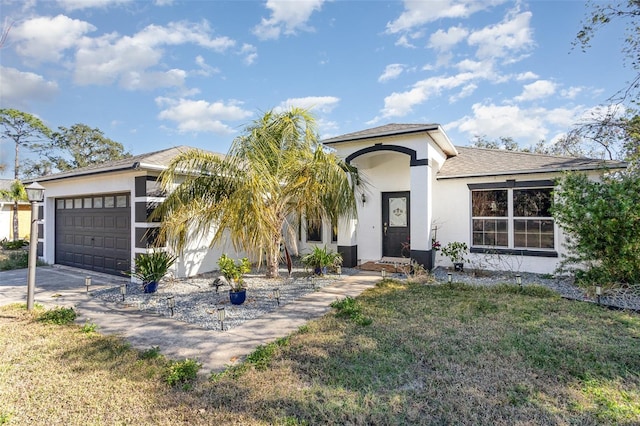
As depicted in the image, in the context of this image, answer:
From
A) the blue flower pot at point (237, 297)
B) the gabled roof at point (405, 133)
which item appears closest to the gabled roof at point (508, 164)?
the gabled roof at point (405, 133)

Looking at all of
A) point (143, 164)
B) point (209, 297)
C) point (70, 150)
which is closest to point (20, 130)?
point (70, 150)

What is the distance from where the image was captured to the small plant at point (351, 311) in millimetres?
5613

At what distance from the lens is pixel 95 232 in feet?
35.4

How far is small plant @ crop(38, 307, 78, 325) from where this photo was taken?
5867 millimetres

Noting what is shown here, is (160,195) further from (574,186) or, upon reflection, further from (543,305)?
(574,186)

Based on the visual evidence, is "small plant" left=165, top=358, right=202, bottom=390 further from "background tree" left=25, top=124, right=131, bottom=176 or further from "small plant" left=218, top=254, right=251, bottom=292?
"background tree" left=25, top=124, right=131, bottom=176

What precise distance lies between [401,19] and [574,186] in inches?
291

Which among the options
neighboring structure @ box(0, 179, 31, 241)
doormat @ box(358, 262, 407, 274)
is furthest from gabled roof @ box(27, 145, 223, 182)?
neighboring structure @ box(0, 179, 31, 241)

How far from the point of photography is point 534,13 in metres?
9.49

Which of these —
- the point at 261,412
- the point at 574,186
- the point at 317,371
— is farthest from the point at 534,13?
the point at 261,412

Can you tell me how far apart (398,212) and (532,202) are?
170 inches

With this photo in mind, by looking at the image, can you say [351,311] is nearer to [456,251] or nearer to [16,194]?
A: [456,251]

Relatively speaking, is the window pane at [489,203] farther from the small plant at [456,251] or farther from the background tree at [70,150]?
the background tree at [70,150]

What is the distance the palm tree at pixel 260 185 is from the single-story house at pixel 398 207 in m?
1.13
